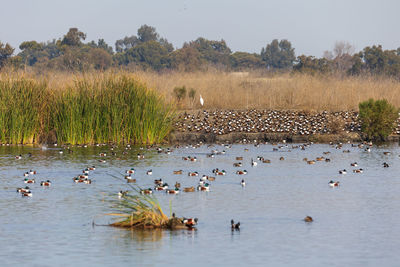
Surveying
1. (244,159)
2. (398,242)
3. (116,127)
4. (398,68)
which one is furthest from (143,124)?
(398,68)

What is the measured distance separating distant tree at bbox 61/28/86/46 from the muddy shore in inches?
2270

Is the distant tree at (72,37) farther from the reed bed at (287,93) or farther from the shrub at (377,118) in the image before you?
the shrub at (377,118)

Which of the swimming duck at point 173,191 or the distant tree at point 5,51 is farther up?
the distant tree at point 5,51

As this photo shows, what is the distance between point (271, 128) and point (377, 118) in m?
6.94

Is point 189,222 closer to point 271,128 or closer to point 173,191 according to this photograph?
point 173,191

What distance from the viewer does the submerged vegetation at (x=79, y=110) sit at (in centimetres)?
3934

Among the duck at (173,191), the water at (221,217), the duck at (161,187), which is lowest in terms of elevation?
the water at (221,217)

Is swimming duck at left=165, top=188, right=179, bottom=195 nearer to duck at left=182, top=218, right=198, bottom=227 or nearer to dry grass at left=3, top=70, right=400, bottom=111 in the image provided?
Result: duck at left=182, top=218, right=198, bottom=227

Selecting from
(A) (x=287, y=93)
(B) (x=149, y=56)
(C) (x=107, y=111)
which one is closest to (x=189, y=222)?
(C) (x=107, y=111)

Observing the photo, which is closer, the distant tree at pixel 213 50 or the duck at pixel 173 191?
the duck at pixel 173 191

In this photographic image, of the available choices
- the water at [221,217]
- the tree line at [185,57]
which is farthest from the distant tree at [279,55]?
the water at [221,217]

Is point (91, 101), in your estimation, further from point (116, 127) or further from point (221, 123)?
point (221, 123)

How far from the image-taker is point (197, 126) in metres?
48.3

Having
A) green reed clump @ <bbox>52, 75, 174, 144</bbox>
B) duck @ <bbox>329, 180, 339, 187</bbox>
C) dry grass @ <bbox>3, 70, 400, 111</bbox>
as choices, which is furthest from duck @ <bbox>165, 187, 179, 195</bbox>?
dry grass @ <bbox>3, 70, 400, 111</bbox>
